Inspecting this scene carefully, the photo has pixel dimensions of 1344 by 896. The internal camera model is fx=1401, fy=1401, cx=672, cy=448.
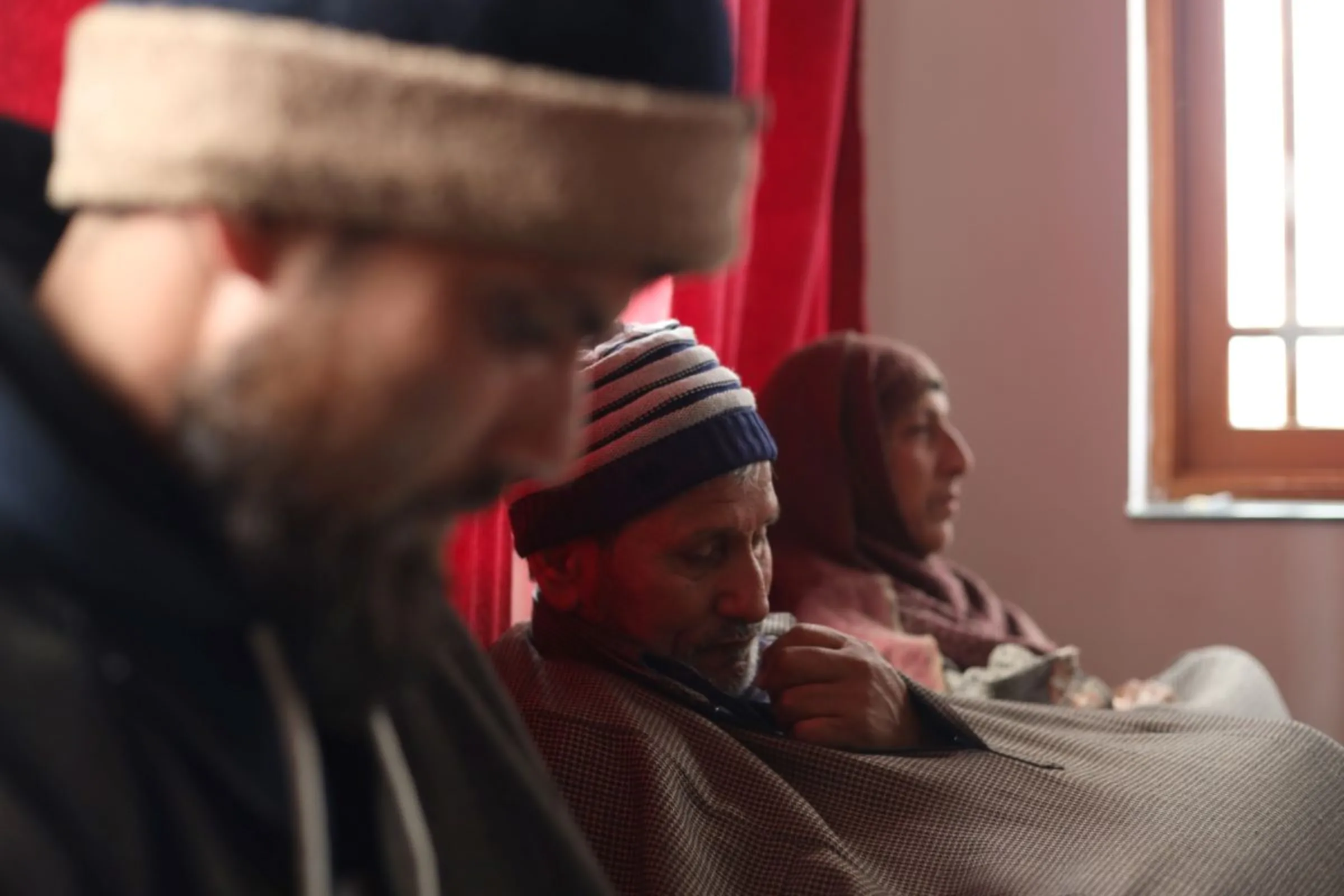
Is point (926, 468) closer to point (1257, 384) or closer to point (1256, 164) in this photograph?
point (1257, 384)

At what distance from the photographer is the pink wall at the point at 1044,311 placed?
2729 millimetres

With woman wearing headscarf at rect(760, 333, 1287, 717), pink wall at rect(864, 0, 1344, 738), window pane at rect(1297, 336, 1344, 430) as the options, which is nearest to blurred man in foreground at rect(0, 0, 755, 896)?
woman wearing headscarf at rect(760, 333, 1287, 717)

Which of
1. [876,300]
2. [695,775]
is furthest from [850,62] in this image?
[695,775]

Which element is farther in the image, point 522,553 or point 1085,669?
point 1085,669

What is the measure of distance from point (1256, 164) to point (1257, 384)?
1.47 ft

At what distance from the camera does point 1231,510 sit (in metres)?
2.77

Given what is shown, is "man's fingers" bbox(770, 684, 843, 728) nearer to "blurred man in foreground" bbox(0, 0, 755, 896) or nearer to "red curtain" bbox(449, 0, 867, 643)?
"blurred man in foreground" bbox(0, 0, 755, 896)

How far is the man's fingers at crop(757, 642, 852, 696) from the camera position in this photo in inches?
53.6

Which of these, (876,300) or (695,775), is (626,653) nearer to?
(695,775)

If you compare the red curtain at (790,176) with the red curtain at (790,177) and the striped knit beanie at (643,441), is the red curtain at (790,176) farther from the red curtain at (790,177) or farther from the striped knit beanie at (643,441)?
the striped knit beanie at (643,441)

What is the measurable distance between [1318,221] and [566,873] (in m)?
2.53

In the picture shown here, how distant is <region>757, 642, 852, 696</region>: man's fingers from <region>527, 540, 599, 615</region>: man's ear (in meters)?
0.20

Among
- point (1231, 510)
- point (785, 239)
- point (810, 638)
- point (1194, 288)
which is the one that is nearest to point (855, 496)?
point (785, 239)

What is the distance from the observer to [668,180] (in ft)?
2.04
